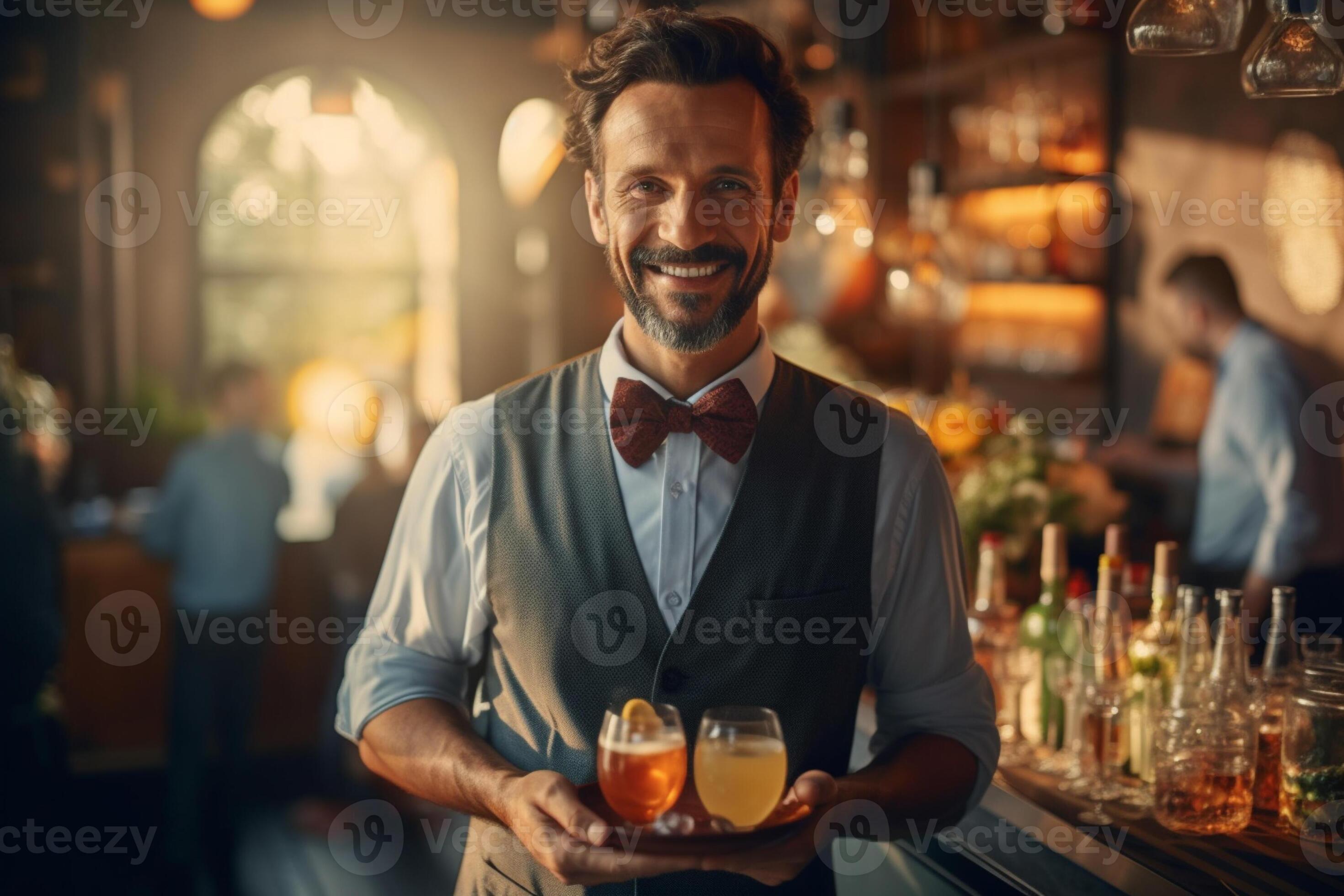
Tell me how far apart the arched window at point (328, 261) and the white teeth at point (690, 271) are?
5541 mm

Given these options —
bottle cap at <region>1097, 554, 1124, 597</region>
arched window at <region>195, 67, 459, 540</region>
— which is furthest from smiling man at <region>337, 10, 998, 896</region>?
arched window at <region>195, 67, 459, 540</region>

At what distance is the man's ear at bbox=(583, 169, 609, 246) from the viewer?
167cm

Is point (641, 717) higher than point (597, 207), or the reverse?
point (597, 207)

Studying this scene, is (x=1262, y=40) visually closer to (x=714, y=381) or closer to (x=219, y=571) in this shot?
(x=714, y=381)

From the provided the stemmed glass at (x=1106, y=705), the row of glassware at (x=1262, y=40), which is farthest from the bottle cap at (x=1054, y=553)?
the row of glassware at (x=1262, y=40)

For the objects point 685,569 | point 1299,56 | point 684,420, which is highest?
point 1299,56

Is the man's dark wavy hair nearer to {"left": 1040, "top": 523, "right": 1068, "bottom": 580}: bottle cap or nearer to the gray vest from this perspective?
the gray vest

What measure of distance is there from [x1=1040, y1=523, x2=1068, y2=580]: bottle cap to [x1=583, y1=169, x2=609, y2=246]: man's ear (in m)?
0.99

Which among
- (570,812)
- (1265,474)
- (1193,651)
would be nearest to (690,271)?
(570,812)

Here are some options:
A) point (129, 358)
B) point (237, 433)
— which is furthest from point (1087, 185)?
point (129, 358)

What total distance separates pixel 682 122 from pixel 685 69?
0.07m

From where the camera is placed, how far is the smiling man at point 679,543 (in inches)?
62.1

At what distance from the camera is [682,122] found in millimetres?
1586

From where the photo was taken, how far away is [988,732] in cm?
168
